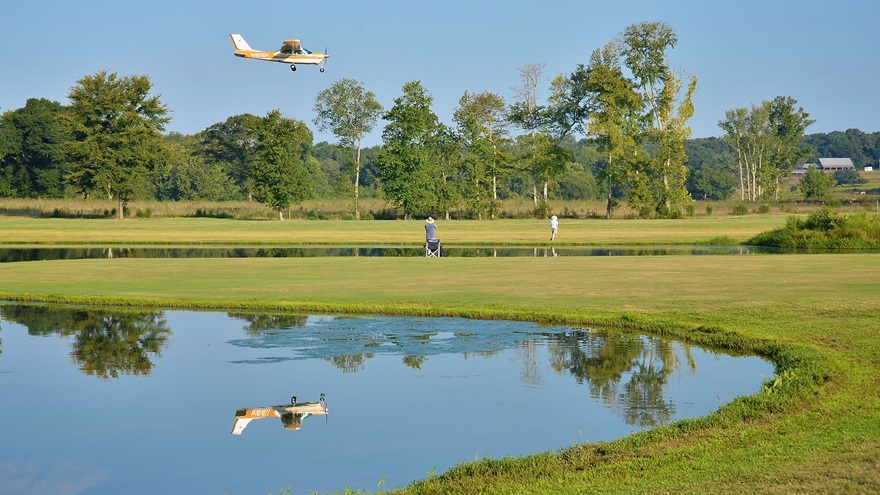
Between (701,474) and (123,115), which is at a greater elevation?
(123,115)

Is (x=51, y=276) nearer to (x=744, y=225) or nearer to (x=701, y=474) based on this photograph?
(x=701, y=474)

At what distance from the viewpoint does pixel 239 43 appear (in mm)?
52969

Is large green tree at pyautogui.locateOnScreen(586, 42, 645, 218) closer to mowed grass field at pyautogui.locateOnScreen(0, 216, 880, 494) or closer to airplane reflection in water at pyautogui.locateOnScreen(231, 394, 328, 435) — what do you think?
mowed grass field at pyautogui.locateOnScreen(0, 216, 880, 494)

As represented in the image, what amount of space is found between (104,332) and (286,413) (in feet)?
32.4

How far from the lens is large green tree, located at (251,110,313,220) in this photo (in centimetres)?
10456

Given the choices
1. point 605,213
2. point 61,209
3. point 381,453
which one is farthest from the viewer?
point 61,209

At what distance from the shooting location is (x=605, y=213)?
103 metres

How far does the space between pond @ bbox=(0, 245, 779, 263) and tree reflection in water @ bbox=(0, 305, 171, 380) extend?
78.0 ft

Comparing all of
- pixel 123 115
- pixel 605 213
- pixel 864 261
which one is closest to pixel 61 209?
pixel 123 115

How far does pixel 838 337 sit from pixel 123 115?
95286 mm

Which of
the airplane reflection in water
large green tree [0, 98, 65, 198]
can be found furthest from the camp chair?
large green tree [0, 98, 65, 198]

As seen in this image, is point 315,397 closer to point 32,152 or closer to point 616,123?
point 616,123

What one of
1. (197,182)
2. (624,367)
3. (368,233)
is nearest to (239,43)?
(368,233)

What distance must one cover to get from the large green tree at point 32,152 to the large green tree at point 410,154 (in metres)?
50.2
